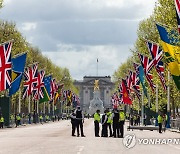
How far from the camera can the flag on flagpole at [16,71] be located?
56844mm

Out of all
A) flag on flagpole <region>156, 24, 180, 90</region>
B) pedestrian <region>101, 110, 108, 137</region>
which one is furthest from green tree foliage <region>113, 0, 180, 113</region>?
pedestrian <region>101, 110, 108, 137</region>

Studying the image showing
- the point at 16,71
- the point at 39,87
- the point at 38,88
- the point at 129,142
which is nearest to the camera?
the point at 129,142

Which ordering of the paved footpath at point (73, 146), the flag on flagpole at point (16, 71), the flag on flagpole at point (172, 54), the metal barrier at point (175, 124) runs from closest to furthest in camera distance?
1. the paved footpath at point (73, 146)
2. the flag on flagpole at point (172, 54)
3. the flag on flagpole at point (16, 71)
4. the metal barrier at point (175, 124)

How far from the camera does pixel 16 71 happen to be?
2239 inches

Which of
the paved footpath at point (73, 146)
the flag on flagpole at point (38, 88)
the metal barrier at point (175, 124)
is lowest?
the paved footpath at point (73, 146)

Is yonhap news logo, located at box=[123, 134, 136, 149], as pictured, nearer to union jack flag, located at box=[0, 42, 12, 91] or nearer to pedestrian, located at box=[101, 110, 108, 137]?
pedestrian, located at box=[101, 110, 108, 137]

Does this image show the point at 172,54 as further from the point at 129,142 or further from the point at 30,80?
the point at 30,80

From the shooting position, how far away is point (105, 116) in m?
39.7

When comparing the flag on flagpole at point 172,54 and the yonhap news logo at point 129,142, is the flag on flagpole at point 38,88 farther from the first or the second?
the yonhap news logo at point 129,142

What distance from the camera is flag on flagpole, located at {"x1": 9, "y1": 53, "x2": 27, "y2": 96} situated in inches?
2238

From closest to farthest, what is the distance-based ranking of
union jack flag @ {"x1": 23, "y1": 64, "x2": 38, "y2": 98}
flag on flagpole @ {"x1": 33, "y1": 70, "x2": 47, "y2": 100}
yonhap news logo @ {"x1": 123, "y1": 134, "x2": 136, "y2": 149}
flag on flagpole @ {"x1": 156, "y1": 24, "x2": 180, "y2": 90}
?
yonhap news logo @ {"x1": 123, "y1": 134, "x2": 136, "y2": 149}
flag on flagpole @ {"x1": 156, "y1": 24, "x2": 180, "y2": 90}
union jack flag @ {"x1": 23, "y1": 64, "x2": 38, "y2": 98}
flag on flagpole @ {"x1": 33, "y1": 70, "x2": 47, "y2": 100}

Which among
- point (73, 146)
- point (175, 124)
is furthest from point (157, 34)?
point (73, 146)

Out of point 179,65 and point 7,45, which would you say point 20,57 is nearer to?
point 7,45

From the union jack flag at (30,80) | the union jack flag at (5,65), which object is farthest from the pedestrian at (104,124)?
the union jack flag at (30,80)
